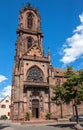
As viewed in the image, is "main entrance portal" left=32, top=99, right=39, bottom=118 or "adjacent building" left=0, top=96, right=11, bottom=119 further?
"adjacent building" left=0, top=96, right=11, bottom=119

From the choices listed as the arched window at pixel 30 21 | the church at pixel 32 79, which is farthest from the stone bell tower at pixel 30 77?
the arched window at pixel 30 21

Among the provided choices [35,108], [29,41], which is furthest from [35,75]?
[29,41]

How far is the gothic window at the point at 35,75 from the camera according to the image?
49375mm

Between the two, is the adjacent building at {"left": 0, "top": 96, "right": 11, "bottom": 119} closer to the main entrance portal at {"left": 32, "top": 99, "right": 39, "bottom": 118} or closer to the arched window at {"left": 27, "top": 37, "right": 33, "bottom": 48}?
the arched window at {"left": 27, "top": 37, "right": 33, "bottom": 48}

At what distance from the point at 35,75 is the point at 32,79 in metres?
1.41

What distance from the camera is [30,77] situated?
49.4 meters

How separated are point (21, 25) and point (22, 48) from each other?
25.1 feet

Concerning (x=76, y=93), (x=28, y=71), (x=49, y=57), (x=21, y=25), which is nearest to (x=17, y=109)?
(x=28, y=71)

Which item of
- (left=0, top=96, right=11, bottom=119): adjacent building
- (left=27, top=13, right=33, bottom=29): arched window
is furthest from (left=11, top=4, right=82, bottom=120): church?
(left=0, top=96, right=11, bottom=119): adjacent building

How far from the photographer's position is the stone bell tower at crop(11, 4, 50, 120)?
45.8 meters

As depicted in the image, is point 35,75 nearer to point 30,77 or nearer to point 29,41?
point 30,77

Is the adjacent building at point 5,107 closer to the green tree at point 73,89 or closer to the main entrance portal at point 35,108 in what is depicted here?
the main entrance portal at point 35,108

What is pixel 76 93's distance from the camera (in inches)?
1133

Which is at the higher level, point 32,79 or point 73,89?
point 32,79
